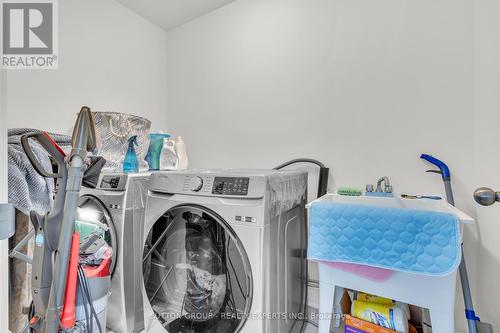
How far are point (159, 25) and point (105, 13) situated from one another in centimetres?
52

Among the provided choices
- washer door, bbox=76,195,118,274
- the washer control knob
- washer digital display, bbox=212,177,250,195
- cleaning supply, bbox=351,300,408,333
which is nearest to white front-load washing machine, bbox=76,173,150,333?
washer door, bbox=76,195,118,274

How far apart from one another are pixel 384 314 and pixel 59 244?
126 centimetres

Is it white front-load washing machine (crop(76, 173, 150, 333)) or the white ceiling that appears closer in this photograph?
white front-load washing machine (crop(76, 173, 150, 333))

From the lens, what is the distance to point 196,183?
1.05m

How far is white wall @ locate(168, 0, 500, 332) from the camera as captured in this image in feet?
3.75

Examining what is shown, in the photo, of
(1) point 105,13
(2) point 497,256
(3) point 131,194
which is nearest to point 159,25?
(1) point 105,13

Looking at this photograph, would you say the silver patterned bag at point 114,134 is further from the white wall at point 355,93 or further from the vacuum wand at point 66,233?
the vacuum wand at point 66,233

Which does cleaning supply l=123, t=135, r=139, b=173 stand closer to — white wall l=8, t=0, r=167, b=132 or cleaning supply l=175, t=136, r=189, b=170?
cleaning supply l=175, t=136, r=189, b=170

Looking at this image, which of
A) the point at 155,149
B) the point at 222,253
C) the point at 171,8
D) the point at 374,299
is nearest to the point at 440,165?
the point at 374,299

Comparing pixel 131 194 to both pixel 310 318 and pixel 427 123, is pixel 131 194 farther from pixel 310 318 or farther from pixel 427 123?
pixel 427 123

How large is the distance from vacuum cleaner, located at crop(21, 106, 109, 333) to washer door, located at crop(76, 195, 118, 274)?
17 centimetres

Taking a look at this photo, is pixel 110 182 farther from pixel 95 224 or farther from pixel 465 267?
pixel 465 267

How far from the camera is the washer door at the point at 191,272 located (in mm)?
1080

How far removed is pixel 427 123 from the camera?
1.25 metres
